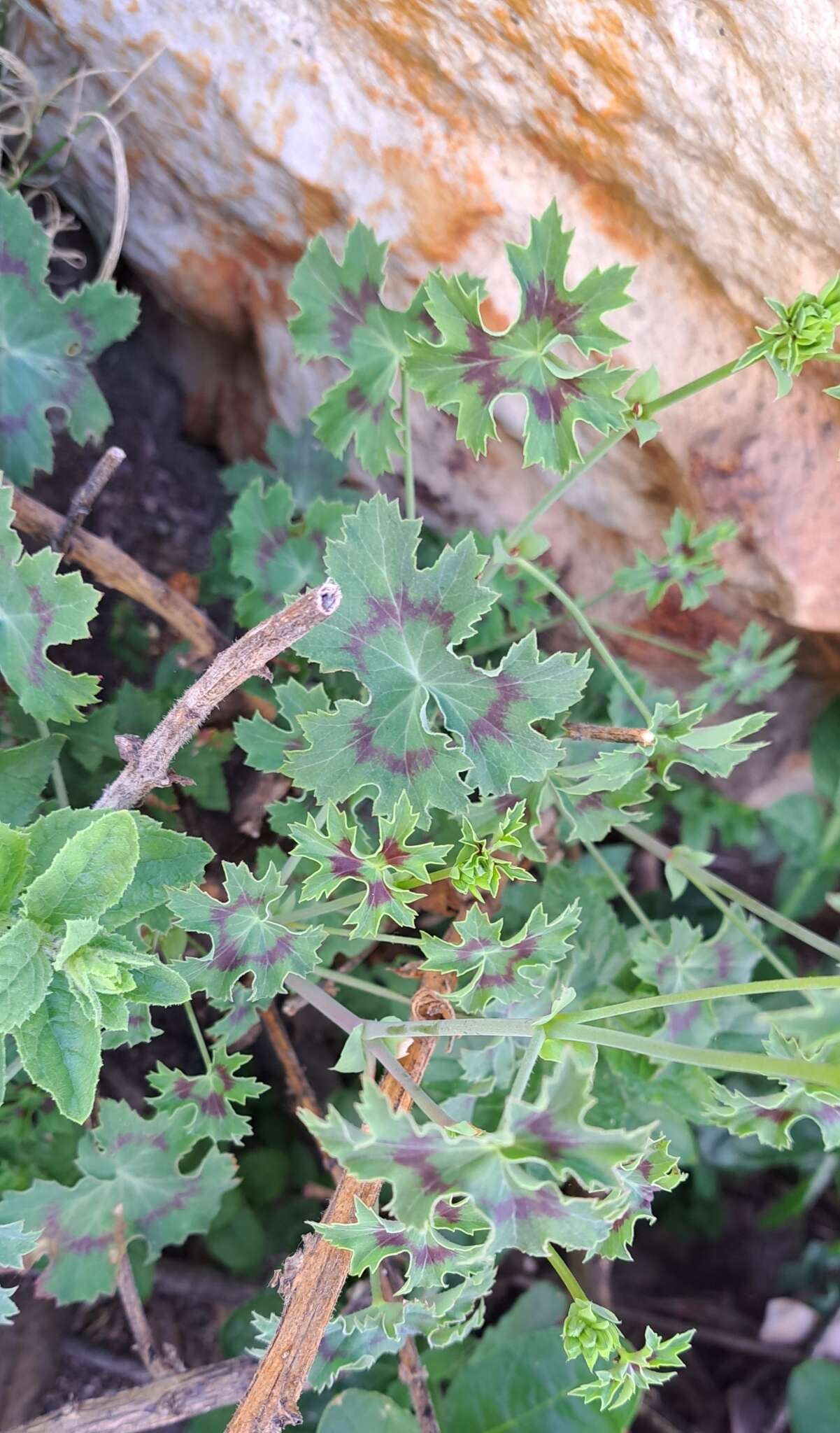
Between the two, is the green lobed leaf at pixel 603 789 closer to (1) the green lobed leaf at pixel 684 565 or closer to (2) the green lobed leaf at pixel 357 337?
(1) the green lobed leaf at pixel 684 565

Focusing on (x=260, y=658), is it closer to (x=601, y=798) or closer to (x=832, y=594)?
(x=601, y=798)

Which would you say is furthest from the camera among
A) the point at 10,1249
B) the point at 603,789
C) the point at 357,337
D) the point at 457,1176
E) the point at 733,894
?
the point at 357,337

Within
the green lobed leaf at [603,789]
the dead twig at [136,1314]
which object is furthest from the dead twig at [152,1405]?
the green lobed leaf at [603,789]

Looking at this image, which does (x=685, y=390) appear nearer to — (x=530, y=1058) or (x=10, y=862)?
(x=530, y=1058)

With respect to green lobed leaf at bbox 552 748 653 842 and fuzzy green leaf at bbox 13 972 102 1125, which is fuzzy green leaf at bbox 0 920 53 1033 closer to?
fuzzy green leaf at bbox 13 972 102 1125

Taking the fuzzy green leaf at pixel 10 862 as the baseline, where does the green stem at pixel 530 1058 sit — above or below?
below

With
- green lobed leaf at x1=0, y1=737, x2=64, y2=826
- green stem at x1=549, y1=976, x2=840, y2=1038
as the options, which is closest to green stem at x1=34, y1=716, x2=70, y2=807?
green lobed leaf at x1=0, y1=737, x2=64, y2=826

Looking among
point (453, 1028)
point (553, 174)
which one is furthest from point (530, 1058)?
point (553, 174)
